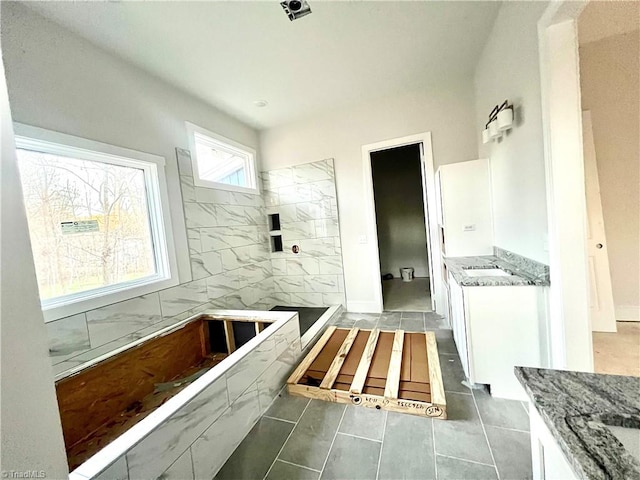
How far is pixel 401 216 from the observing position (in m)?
5.62

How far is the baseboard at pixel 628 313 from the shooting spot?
2.51m

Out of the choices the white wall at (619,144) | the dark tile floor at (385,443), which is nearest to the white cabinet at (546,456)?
the dark tile floor at (385,443)

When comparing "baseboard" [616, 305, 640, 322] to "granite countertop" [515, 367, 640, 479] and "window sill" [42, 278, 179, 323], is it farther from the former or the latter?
"window sill" [42, 278, 179, 323]

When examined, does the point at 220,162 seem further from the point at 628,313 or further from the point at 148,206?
the point at 628,313

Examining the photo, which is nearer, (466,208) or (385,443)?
(385,443)

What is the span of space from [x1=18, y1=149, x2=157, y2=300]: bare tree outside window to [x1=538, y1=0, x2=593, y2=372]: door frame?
3.20 m

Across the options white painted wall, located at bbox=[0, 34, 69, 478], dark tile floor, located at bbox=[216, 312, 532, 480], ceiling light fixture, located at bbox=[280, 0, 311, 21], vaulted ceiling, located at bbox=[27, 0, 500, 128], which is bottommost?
dark tile floor, located at bbox=[216, 312, 532, 480]

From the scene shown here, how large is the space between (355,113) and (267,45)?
1.57 metres

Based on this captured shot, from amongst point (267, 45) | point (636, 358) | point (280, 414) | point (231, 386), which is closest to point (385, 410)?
point (280, 414)

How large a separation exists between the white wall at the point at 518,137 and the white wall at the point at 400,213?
301 cm

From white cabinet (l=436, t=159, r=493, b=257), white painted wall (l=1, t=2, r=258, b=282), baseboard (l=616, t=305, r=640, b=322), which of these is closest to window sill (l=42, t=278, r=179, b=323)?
white painted wall (l=1, t=2, r=258, b=282)

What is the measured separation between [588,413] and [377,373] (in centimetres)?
163

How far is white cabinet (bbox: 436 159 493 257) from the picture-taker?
101 inches

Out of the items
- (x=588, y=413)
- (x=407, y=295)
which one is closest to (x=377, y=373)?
(x=588, y=413)
